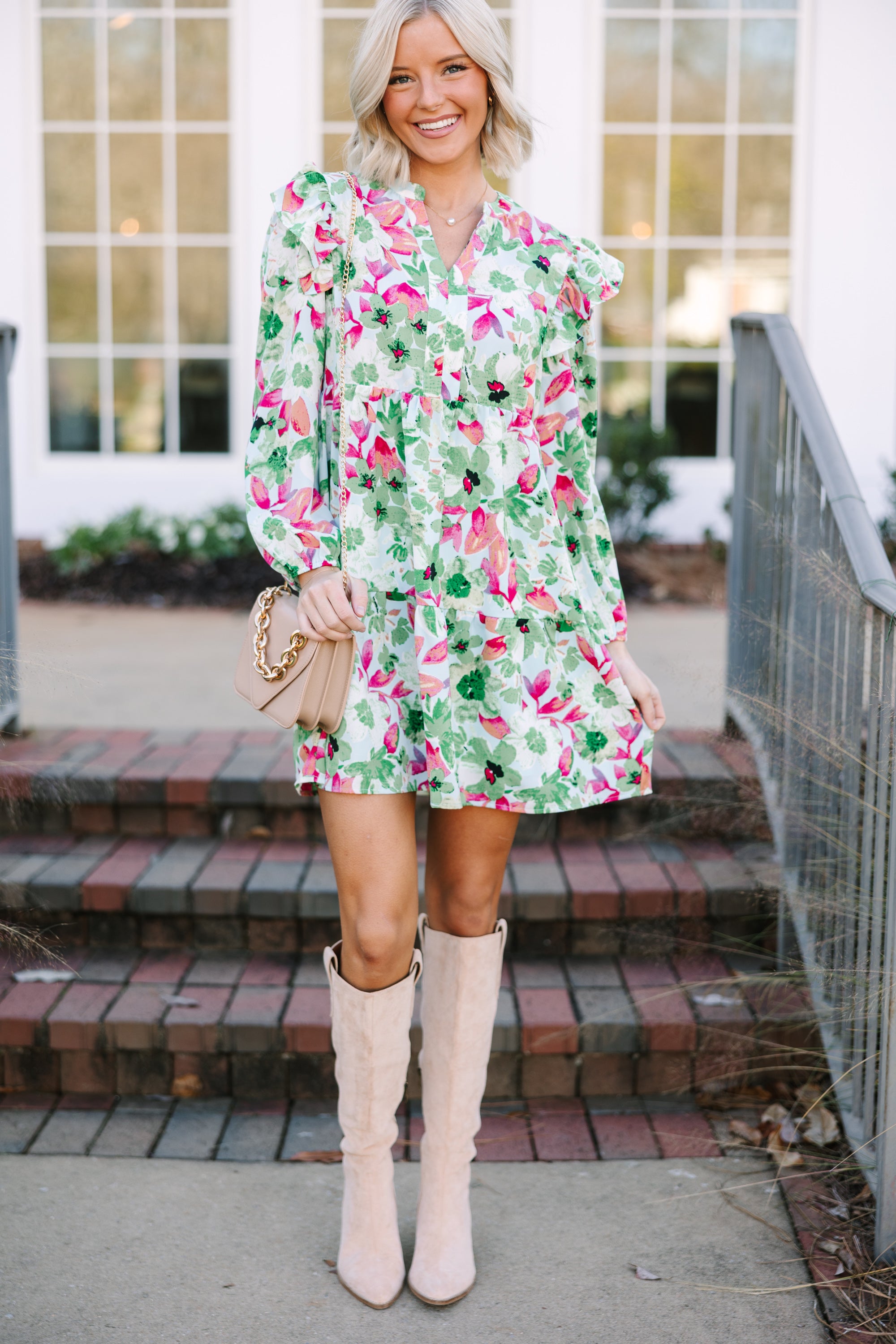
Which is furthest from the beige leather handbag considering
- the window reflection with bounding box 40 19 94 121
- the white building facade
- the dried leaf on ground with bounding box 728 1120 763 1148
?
the window reflection with bounding box 40 19 94 121

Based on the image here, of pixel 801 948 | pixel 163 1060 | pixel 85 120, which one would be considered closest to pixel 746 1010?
pixel 801 948

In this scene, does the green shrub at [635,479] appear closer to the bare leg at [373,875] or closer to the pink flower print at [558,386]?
the pink flower print at [558,386]

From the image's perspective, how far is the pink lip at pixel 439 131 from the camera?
1.74m

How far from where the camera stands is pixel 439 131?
1.74 m

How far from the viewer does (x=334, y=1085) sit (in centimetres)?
244

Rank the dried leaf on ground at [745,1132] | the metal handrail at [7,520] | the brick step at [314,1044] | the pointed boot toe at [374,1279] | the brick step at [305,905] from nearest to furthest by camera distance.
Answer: the pointed boot toe at [374,1279]
the dried leaf on ground at [745,1132]
the brick step at [314,1044]
the brick step at [305,905]
the metal handrail at [7,520]

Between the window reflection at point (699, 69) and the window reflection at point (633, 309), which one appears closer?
the window reflection at point (699, 69)

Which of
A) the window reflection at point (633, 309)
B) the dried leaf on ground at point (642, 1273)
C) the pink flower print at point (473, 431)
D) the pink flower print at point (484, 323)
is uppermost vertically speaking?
the window reflection at point (633, 309)

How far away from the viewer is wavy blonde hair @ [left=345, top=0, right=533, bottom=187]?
1.68 metres

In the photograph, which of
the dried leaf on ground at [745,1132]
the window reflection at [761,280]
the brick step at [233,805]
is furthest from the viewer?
the window reflection at [761,280]

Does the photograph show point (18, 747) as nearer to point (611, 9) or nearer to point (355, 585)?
point (355, 585)

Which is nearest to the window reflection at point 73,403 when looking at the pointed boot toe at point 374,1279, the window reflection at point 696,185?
the window reflection at point 696,185

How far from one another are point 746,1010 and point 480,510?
128cm

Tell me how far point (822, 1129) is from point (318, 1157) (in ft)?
2.93
